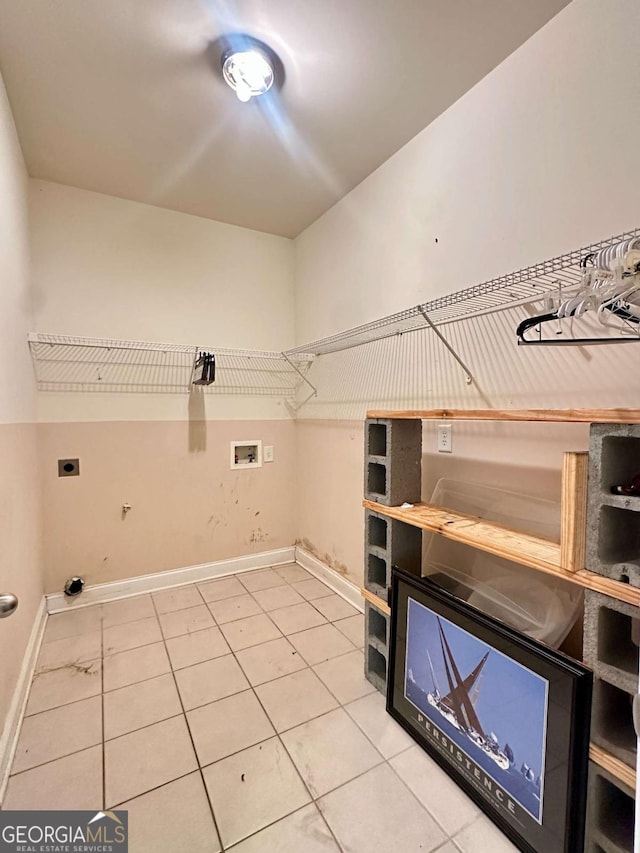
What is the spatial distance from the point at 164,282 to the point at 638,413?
8.16ft

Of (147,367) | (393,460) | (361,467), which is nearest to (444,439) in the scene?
(393,460)

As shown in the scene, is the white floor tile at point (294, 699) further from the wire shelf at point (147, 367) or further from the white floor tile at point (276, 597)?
the wire shelf at point (147, 367)

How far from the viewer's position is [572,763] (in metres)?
0.91

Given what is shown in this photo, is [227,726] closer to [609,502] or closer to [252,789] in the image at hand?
[252,789]

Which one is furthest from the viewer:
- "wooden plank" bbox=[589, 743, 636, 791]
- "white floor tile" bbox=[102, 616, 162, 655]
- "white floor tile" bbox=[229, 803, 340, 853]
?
"white floor tile" bbox=[102, 616, 162, 655]

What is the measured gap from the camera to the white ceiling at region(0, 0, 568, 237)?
4.09 ft

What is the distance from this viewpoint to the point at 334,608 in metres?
2.23

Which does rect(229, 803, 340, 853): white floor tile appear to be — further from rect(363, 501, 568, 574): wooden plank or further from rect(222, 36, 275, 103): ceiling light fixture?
rect(222, 36, 275, 103): ceiling light fixture

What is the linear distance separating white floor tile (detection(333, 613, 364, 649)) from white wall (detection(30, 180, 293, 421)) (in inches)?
56.9

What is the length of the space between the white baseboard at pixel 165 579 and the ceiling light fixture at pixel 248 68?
2533 mm

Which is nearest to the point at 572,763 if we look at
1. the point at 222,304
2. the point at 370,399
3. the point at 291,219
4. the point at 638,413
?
the point at 638,413

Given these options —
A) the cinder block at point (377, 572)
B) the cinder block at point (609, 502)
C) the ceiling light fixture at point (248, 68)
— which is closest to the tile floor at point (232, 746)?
the cinder block at point (377, 572)

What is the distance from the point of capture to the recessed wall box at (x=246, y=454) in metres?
2.71

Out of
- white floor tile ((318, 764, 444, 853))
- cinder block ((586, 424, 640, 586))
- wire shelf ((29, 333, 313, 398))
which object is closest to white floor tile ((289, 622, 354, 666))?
white floor tile ((318, 764, 444, 853))
